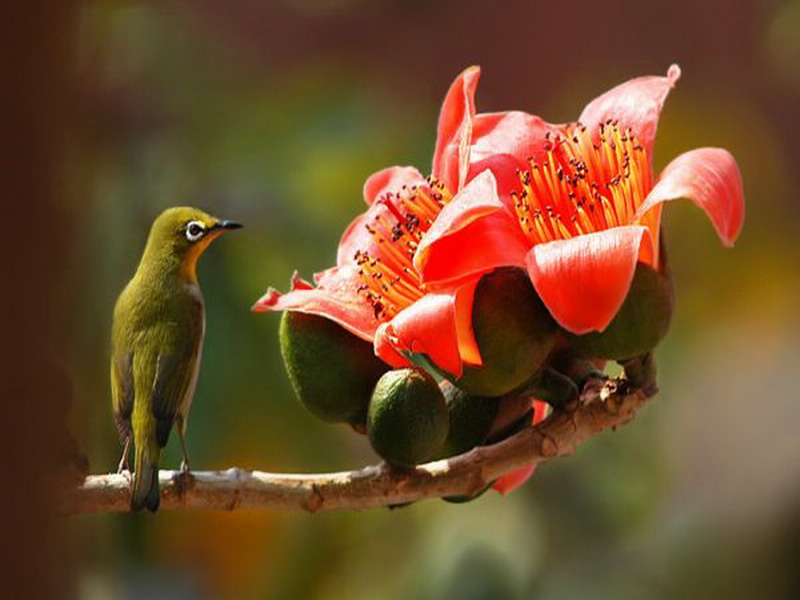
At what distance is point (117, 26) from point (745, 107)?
1140 millimetres

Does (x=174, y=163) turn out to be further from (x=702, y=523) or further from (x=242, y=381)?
(x=702, y=523)

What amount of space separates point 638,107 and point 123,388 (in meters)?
0.25

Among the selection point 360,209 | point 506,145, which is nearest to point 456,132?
point 506,145

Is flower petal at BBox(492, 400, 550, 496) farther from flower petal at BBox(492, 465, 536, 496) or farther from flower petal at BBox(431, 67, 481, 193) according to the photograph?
flower petal at BBox(431, 67, 481, 193)

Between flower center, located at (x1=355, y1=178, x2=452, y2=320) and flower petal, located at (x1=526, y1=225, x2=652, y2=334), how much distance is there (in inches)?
3.9

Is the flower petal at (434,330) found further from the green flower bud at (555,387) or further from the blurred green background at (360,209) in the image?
the blurred green background at (360,209)

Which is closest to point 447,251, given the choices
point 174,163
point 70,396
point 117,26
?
point 70,396

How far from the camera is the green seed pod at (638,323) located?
0.49 m

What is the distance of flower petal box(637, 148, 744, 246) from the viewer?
0.47m

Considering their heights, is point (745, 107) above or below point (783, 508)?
above

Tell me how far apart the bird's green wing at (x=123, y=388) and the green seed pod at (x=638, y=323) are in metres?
0.18

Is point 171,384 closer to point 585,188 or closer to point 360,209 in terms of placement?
point 585,188

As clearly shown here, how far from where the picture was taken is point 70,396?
277mm

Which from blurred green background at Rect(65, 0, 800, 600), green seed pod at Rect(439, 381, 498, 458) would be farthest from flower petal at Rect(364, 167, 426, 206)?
blurred green background at Rect(65, 0, 800, 600)
